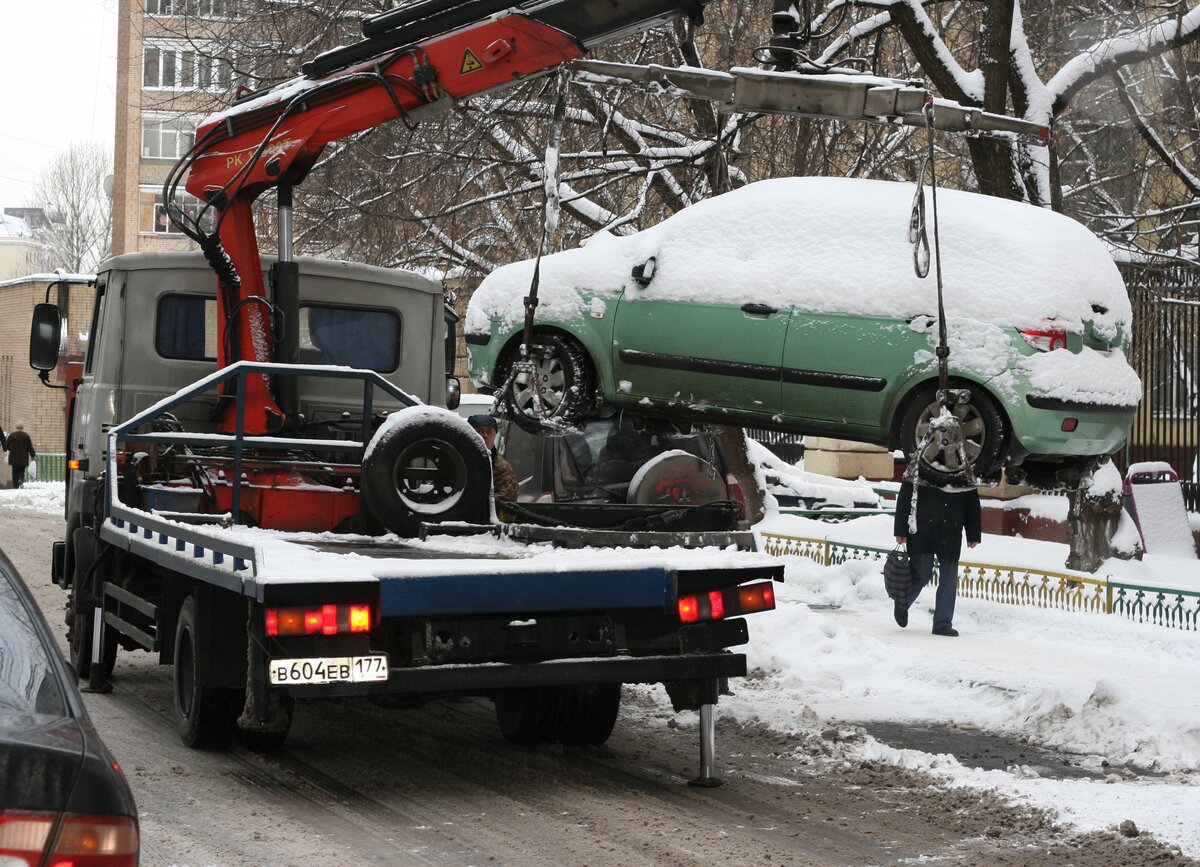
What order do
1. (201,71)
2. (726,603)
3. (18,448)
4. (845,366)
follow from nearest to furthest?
(726,603) < (845,366) < (201,71) < (18,448)

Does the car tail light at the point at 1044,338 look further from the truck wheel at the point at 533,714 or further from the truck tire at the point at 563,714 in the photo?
the truck wheel at the point at 533,714

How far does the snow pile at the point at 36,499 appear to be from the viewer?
2600cm

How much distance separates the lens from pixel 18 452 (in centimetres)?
3231

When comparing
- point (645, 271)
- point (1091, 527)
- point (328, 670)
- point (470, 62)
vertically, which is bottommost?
point (328, 670)

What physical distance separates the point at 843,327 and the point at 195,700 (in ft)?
13.6

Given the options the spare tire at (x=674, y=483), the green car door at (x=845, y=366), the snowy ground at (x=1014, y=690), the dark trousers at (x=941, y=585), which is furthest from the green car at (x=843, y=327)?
the dark trousers at (x=941, y=585)

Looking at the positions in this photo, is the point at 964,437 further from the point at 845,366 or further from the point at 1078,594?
the point at 1078,594

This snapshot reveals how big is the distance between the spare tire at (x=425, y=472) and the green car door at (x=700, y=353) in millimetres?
2300

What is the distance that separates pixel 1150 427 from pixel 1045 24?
4.49 m

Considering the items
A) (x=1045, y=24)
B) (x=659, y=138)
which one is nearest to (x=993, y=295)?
(x=659, y=138)

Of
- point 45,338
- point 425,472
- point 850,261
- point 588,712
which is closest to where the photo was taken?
point 425,472

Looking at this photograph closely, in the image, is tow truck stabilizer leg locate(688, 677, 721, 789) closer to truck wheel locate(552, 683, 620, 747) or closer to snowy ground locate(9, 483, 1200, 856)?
truck wheel locate(552, 683, 620, 747)

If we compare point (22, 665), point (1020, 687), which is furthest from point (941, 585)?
point (22, 665)

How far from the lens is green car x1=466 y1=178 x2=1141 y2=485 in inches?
339
